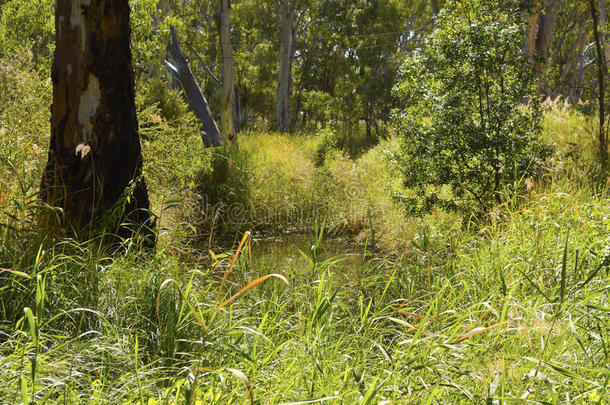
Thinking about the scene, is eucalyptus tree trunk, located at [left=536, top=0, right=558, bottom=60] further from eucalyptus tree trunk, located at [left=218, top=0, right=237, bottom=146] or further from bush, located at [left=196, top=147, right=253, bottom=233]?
bush, located at [left=196, top=147, right=253, bottom=233]

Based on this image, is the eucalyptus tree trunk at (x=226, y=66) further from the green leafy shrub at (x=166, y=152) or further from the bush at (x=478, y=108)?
the bush at (x=478, y=108)

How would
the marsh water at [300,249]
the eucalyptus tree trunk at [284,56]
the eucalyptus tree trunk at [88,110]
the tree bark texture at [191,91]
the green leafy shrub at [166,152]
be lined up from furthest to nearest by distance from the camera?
the eucalyptus tree trunk at [284,56]
the tree bark texture at [191,91]
the marsh water at [300,249]
the green leafy shrub at [166,152]
the eucalyptus tree trunk at [88,110]

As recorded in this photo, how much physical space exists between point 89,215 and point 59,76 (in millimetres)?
1125

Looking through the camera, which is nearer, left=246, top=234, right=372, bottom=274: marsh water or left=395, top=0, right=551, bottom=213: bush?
left=395, top=0, right=551, bottom=213: bush

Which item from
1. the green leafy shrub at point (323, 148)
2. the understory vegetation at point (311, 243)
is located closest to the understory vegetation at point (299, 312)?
the understory vegetation at point (311, 243)

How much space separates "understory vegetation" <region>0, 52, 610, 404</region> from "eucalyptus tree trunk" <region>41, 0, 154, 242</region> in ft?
1.03

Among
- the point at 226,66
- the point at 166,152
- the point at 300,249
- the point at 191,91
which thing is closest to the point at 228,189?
the point at 166,152

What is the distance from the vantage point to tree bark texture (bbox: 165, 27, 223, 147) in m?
10.9

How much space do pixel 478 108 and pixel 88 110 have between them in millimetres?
4071

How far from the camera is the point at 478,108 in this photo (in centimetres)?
550

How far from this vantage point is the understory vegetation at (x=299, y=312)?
198 centimetres

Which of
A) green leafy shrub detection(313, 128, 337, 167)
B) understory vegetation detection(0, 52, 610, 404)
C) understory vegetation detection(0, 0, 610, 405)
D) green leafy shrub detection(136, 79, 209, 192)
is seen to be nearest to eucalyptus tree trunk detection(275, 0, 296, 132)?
understory vegetation detection(0, 0, 610, 405)

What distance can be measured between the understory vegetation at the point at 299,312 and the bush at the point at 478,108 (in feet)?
1.30

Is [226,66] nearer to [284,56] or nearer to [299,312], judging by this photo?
[284,56]
